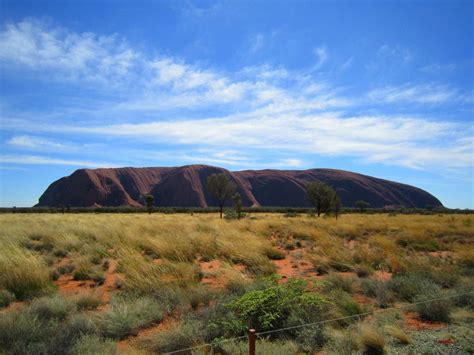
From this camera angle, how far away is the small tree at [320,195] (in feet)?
141

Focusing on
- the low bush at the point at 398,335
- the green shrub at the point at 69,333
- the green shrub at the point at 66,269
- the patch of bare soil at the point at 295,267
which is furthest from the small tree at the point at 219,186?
the low bush at the point at 398,335

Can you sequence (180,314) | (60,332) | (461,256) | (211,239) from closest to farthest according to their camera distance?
(60,332), (180,314), (461,256), (211,239)

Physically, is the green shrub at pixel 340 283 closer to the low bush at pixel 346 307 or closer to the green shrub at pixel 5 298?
the low bush at pixel 346 307

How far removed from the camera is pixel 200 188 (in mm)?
138875

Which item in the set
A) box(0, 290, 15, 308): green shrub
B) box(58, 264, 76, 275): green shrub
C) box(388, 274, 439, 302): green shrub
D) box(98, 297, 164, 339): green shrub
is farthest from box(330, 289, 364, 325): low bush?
box(58, 264, 76, 275): green shrub

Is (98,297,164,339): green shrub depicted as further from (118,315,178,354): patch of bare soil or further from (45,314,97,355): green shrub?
(45,314,97,355): green shrub

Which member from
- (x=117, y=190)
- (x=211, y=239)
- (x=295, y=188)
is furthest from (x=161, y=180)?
(x=211, y=239)

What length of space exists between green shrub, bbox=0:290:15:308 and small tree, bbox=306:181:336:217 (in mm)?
39988

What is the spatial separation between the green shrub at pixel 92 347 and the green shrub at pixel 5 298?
109 inches

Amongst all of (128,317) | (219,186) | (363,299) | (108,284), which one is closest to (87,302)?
(128,317)

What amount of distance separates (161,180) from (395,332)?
15198 centimetres

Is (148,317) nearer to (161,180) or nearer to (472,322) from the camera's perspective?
(472,322)

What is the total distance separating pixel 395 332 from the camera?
427 centimetres

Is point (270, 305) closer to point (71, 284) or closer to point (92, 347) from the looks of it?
point (92, 347)
